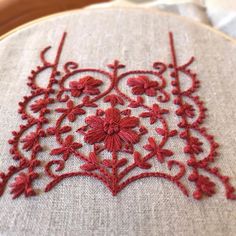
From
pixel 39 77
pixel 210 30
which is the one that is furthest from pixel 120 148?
pixel 210 30

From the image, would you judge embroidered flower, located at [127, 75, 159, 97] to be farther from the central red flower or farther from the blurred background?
the blurred background

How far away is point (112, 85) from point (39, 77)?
17cm

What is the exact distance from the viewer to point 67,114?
0.75m

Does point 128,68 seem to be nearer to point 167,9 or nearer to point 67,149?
point 67,149

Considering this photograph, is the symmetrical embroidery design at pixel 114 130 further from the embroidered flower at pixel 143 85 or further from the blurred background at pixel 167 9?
the blurred background at pixel 167 9

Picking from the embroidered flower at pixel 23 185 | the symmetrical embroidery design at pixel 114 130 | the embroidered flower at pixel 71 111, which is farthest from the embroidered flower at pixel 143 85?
the embroidered flower at pixel 23 185

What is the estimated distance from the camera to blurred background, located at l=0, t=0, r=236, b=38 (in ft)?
3.57

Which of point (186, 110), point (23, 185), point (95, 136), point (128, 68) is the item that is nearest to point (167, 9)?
point (128, 68)

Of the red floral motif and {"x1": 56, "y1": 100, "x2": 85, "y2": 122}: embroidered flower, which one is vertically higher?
{"x1": 56, "y1": 100, "x2": 85, "y2": 122}: embroidered flower

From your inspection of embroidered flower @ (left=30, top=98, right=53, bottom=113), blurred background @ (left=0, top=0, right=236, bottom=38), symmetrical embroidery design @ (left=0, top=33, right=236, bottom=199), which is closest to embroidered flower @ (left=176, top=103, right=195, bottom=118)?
symmetrical embroidery design @ (left=0, top=33, right=236, bottom=199)

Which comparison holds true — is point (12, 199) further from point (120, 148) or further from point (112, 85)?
point (112, 85)

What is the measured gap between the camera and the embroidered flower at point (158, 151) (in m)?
0.68

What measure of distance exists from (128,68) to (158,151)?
24cm

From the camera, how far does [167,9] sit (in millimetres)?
1222
